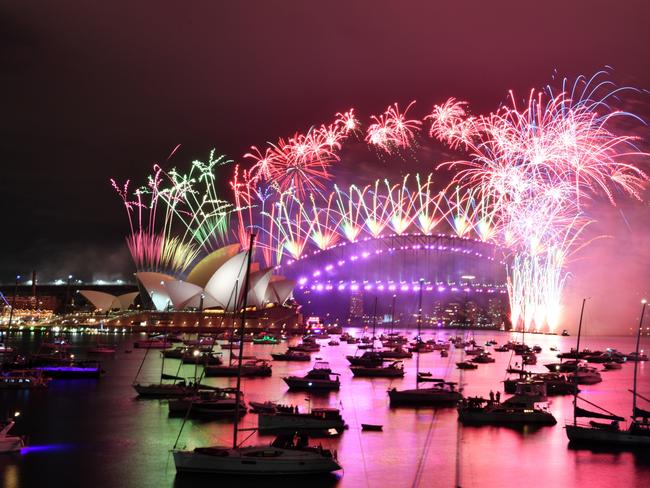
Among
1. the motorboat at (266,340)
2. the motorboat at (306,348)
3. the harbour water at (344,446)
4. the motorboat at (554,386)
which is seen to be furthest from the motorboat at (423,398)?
the motorboat at (266,340)

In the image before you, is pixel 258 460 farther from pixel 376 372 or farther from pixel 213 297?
pixel 213 297

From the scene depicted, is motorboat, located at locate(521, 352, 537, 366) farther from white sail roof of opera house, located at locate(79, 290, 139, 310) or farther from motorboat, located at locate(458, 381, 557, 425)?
white sail roof of opera house, located at locate(79, 290, 139, 310)

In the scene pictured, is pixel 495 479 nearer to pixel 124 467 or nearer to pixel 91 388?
pixel 124 467

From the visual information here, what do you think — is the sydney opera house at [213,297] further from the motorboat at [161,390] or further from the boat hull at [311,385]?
the motorboat at [161,390]

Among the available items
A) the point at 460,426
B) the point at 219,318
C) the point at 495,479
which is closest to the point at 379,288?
the point at 219,318

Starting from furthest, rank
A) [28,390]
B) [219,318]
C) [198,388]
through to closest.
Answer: [219,318], [28,390], [198,388]

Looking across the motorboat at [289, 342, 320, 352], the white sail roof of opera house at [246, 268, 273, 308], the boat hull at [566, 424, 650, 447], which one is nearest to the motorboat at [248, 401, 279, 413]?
the boat hull at [566, 424, 650, 447]

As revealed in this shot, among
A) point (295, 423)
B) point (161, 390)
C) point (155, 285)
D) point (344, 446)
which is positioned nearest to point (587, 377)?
point (161, 390)
